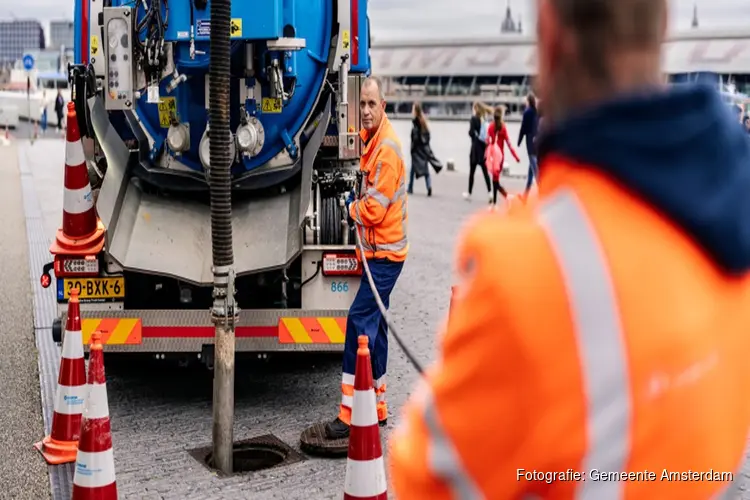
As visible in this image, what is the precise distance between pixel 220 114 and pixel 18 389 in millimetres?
2790

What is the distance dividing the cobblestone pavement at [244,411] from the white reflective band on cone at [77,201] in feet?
4.13

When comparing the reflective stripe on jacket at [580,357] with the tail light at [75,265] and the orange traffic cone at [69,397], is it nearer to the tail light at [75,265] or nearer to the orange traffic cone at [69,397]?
the orange traffic cone at [69,397]

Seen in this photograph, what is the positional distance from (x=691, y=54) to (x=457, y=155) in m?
53.3

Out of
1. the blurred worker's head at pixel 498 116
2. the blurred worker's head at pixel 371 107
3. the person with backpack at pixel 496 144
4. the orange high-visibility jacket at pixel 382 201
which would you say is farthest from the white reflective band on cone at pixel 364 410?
the blurred worker's head at pixel 498 116

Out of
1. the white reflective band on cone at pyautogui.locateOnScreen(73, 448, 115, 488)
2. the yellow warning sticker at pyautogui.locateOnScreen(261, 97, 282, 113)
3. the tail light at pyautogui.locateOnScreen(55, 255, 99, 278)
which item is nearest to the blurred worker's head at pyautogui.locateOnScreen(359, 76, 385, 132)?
the yellow warning sticker at pyautogui.locateOnScreen(261, 97, 282, 113)

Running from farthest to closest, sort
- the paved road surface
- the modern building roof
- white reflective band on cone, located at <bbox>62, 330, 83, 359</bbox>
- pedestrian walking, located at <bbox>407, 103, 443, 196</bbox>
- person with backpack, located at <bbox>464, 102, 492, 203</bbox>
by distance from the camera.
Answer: the modern building roof, pedestrian walking, located at <bbox>407, 103, 443, 196</bbox>, person with backpack, located at <bbox>464, 102, 492, 203</bbox>, white reflective band on cone, located at <bbox>62, 330, 83, 359</bbox>, the paved road surface

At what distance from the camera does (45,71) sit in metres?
103

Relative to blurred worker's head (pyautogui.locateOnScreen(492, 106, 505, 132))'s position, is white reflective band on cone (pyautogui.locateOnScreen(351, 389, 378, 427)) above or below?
below

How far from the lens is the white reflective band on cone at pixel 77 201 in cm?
623

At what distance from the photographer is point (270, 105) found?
640 centimetres

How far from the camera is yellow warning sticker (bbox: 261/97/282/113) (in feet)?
20.9

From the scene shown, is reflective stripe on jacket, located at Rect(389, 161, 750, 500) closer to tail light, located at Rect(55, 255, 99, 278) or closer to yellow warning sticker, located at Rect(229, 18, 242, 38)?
yellow warning sticker, located at Rect(229, 18, 242, 38)

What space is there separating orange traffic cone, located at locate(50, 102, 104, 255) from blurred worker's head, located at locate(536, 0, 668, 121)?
528 centimetres

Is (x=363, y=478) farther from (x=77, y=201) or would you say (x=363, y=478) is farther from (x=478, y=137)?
(x=478, y=137)
